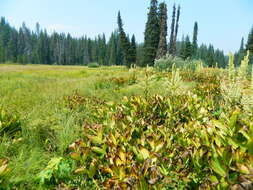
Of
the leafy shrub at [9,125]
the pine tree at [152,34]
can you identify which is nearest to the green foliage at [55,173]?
the leafy shrub at [9,125]

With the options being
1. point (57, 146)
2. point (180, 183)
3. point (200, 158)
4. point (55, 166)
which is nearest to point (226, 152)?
point (200, 158)

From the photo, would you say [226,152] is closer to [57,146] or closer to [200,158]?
[200,158]

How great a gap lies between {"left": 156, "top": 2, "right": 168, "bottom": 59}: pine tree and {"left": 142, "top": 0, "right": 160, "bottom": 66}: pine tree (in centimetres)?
147

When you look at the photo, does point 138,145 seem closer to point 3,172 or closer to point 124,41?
point 3,172

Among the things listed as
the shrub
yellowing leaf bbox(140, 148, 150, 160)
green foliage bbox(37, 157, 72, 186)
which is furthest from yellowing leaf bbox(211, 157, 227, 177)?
green foliage bbox(37, 157, 72, 186)

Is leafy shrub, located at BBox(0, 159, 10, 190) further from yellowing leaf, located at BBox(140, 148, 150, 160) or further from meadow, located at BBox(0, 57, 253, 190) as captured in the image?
yellowing leaf, located at BBox(140, 148, 150, 160)

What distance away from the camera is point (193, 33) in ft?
224

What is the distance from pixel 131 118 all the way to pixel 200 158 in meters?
1.29

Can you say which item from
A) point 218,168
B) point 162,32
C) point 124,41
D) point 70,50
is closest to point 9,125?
point 218,168

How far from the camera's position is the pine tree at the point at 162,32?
108 ft

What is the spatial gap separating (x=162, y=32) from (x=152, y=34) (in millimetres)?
4849

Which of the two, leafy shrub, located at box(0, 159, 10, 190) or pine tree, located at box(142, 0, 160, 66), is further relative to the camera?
pine tree, located at box(142, 0, 160, 66)

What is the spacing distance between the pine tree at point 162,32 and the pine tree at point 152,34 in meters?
1.47

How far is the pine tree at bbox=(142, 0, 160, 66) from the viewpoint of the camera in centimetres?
3794
